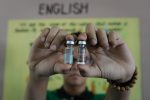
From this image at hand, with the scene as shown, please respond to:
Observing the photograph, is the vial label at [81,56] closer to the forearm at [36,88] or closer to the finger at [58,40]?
the finger at [58,40]

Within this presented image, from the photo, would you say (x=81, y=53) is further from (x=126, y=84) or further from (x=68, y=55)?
(x=126, y=84)

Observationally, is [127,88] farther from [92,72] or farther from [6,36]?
[6,36]

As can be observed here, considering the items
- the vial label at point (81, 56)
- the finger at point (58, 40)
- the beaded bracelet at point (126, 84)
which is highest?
the finger at point (58, 40)

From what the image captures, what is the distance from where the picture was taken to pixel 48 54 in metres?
0.68

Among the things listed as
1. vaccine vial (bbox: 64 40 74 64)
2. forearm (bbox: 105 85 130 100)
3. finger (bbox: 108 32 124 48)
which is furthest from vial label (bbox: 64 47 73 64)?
forearm (bbox: 105 85 130 100)

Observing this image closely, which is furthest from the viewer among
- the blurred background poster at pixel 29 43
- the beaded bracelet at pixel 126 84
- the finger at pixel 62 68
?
the blurred background poster at pixel 29 43

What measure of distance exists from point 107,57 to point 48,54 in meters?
0.17

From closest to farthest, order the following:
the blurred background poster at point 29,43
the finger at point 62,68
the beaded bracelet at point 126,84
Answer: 1. the finger at point 62,68
2. the beaded bracelet at point 126,84
3. the blurred background poster at point 29,43

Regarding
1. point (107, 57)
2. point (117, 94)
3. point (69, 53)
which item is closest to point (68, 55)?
point (69, 53)

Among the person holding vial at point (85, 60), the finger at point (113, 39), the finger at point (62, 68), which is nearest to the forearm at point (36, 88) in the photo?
the person holding vial at point (85, 60)

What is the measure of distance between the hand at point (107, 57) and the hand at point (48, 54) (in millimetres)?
60

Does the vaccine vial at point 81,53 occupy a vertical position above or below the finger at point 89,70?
above

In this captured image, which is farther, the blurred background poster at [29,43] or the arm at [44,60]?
the blurred background poster at [29,43]

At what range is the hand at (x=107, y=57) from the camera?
623 mm
